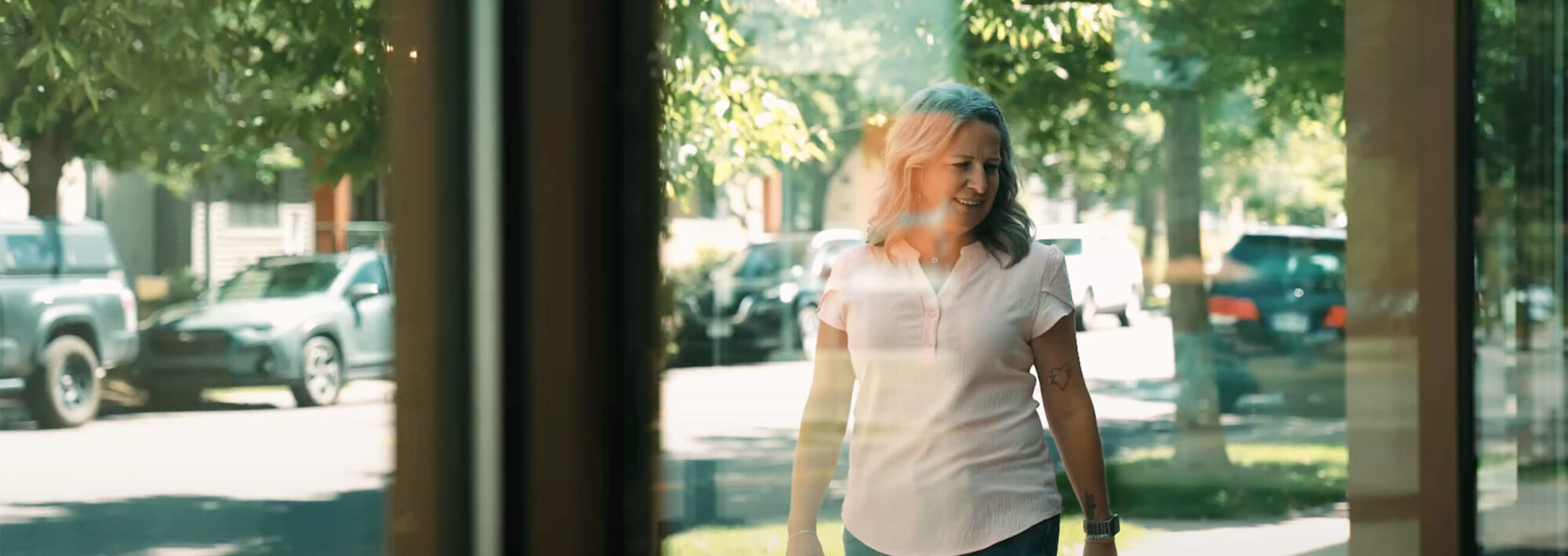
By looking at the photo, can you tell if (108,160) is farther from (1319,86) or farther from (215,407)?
(1319,86)

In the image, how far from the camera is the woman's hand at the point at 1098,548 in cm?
243

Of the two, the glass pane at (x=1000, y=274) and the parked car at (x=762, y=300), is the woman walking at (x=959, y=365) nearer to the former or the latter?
the glass pane at (x=1000, y=274)

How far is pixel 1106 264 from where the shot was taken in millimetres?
2889

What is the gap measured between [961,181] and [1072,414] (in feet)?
1.47

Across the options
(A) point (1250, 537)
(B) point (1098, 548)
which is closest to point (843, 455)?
(B) point (1098, 548)

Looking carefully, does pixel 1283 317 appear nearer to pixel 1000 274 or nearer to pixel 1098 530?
pixel 1098 530

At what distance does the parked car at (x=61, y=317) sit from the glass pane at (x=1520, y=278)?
2463 mm

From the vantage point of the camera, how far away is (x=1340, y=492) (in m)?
2.80

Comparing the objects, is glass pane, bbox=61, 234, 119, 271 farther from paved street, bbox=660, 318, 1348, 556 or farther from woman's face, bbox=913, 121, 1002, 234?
woman's face, bbox=913, 121, 1002, 234

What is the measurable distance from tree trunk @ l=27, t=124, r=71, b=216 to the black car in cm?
212

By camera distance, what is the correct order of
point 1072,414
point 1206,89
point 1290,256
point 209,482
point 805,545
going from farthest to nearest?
point 1206,89 < point 1290,256 < point 209,482 < point 805,545 < point 1072,414

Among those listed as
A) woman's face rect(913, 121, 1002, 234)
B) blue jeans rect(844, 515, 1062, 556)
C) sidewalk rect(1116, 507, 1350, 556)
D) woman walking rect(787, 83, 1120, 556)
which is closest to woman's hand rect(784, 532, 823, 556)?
woman walking rect(787, 83, 1120, 556)

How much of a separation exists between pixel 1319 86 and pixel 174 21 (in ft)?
7.10

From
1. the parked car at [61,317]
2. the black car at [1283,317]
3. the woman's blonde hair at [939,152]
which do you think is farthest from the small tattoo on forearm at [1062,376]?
the parked car at [61,317]
